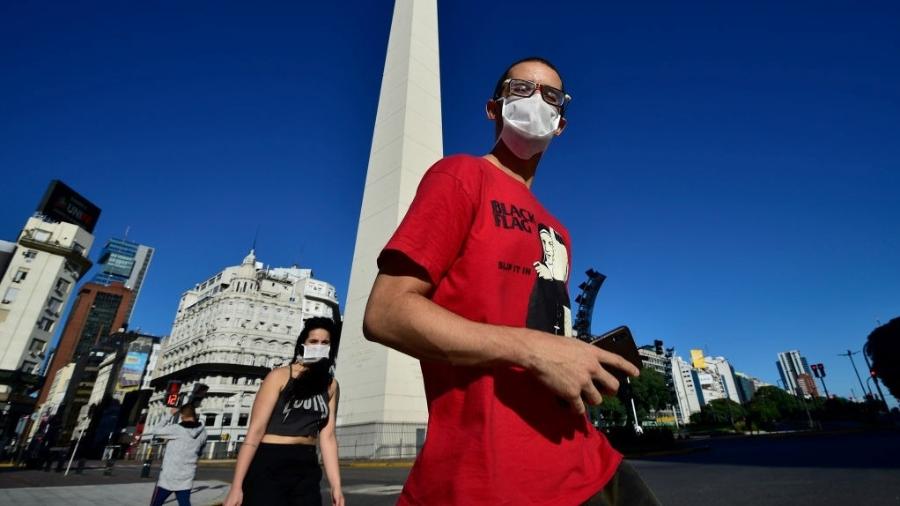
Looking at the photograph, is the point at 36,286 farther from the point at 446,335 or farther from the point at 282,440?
the point at 446,335

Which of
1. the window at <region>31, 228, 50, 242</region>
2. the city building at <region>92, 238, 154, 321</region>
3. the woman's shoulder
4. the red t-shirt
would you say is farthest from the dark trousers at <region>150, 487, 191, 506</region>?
the city building at <region>92, 238, 154, 321</region>

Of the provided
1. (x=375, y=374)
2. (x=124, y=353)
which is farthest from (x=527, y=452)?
(x=124, y=353)

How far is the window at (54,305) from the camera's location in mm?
40966

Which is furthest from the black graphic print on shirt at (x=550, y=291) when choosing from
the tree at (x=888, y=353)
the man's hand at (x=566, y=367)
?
the tree at (x=888, y=353)

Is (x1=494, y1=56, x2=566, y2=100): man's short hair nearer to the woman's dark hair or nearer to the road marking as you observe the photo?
the woman's dark hair

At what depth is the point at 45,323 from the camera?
1620 inches

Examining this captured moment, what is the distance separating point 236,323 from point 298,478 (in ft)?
176

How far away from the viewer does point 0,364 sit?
37031 millimetres

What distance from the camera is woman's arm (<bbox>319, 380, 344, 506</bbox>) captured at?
10.00 feet

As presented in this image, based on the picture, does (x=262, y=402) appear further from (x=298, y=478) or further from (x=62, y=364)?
(x=62, y=364)

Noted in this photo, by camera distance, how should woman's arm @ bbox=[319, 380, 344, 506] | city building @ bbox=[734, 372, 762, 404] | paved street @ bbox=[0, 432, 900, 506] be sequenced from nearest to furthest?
woman's arm @ bbox=[319, 380, 344, 506], paved street @ bbox=[0, 432, 900, 506], city building @ bbox=[734, 372, 762, 404]

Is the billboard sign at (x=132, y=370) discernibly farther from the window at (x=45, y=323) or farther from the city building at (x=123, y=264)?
the city building at (x=123, y=264)

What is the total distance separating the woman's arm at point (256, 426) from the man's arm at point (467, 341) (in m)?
2.22

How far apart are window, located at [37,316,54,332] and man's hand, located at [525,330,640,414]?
57121 millimetres
